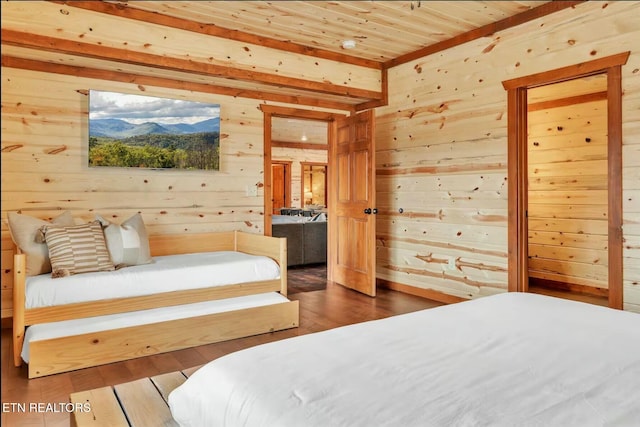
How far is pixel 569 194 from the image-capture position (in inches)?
208

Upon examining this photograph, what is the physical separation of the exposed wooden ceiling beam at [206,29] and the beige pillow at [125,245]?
1.62 meters

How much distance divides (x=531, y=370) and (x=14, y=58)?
13.7 feet

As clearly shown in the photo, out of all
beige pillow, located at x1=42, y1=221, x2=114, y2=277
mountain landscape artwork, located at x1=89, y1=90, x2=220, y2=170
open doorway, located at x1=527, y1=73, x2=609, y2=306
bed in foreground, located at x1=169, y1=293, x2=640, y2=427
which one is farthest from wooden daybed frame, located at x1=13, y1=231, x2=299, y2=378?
open doorway, located at x1=527, y1=73, x2=609, y2=306

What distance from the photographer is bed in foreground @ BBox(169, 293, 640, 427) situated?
3.59 ft

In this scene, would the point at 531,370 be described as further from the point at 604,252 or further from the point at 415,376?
the point at 604,252

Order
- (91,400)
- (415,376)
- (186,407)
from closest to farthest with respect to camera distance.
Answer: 1. (415,376)
2. (186,407)
3. (91,400)

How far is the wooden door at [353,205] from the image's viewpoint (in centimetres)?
484

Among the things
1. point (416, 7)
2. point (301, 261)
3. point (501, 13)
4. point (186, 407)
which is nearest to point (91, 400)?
point (186, 407)

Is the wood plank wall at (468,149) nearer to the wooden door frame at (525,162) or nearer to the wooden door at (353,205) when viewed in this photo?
the wooden door frame at (525,162)

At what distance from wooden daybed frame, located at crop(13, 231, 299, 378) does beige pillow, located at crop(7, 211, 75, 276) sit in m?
0.09

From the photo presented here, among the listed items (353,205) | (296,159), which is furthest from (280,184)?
(353,205)

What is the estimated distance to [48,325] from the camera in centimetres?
287

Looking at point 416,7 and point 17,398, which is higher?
point 416,7

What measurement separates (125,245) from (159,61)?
1540 mm
